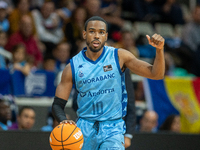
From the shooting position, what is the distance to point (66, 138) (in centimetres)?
356

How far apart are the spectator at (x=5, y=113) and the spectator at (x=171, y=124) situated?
3231mm

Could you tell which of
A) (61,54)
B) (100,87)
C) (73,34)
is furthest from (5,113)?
(73,34)

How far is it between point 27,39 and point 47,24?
35.0 inches

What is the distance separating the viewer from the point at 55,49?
8672 millimetres

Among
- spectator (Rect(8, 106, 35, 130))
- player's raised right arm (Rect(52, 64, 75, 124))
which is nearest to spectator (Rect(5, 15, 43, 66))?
spectator (Rect(8, 106, 35, 130))

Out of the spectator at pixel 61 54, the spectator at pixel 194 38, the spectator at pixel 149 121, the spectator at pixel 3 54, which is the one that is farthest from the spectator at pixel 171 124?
the spectator at pixel 3 54

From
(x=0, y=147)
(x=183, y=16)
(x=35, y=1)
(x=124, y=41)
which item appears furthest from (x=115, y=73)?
(x=183, y=16)

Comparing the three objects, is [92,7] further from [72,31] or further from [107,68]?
[107,68]

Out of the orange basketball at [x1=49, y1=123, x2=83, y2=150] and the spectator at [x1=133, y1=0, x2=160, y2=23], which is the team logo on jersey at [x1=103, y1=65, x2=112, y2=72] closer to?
the orange basketball at [x1=49, y1=123, x2=83, y2=150]

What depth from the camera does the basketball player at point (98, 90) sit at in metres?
3.90

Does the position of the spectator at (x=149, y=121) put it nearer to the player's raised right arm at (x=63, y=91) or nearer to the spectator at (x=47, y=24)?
the spectator at (x=47, y=24)

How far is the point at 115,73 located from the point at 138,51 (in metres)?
6.36

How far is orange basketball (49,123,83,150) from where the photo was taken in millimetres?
3562

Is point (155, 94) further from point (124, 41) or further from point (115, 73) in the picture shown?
point (115, 73)
